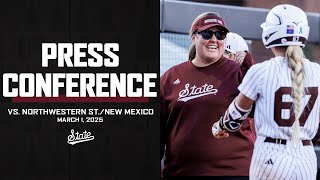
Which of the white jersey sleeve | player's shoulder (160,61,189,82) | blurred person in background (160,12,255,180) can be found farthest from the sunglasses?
the white jersey sleeve

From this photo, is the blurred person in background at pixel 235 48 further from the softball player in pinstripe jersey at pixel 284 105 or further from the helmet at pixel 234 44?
A: the softball player in pinstripe jersey at pixel 284 105

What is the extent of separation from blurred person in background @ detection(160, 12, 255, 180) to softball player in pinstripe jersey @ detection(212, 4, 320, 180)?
0.39 meters

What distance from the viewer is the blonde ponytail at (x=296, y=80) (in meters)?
2.94

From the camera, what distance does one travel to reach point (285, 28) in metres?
3.05

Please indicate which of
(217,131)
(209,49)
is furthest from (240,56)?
(217,131)

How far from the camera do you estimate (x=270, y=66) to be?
3027 mm

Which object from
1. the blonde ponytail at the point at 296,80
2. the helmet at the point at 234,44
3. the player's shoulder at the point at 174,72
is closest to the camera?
the blonde ponytail at the point at 296,80

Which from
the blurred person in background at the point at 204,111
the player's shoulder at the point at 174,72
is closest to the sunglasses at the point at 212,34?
the blurred person in background at the point at 204,111

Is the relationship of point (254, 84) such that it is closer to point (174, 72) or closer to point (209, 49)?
point (209, 49)

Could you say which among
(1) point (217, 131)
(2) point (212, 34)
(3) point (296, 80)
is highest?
(2) point (212, 34)

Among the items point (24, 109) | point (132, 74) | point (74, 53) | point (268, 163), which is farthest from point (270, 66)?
point (24, 109)

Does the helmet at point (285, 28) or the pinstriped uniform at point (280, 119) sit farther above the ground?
the helmet at point (285, 28)

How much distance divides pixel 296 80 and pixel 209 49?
662mm

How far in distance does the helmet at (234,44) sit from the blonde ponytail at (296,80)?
743mm
